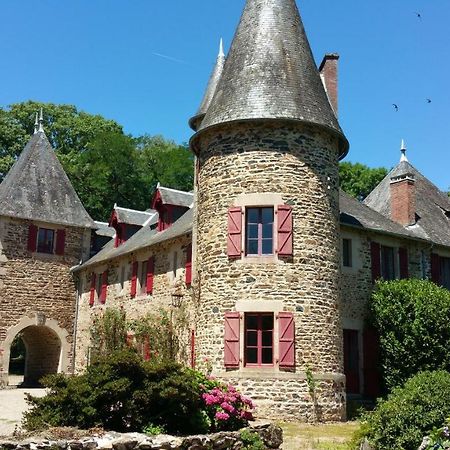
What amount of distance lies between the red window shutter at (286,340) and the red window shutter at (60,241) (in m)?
14.0

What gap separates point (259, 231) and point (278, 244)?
607 millimetres

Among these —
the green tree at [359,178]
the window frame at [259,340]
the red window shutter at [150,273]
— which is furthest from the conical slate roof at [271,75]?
the green tree at [359,178]

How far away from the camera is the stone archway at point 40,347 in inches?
950

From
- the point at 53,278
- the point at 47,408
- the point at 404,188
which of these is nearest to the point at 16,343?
the point at 53,278

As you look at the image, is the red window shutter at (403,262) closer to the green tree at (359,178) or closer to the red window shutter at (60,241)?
the red window shutter at (60,241)

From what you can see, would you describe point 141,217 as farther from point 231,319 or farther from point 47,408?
point 47,408

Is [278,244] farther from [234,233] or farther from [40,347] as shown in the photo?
[40,347]

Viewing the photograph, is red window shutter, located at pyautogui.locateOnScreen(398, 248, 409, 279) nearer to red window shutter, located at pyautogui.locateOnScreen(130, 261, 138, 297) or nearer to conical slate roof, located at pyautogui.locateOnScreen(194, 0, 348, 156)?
conical slate roof, located at pyautogui.locateOnScreen(194, 0, 348, 156)

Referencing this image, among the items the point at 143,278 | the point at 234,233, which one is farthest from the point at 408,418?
the point at 143,278

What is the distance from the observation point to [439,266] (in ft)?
66.3

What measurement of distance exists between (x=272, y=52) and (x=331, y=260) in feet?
17.9

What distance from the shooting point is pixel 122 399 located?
9328 mm

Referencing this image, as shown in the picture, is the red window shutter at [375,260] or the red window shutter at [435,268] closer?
the red window shutter at [375,260]

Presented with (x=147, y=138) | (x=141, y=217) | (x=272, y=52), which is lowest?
(x=141, y=217)
